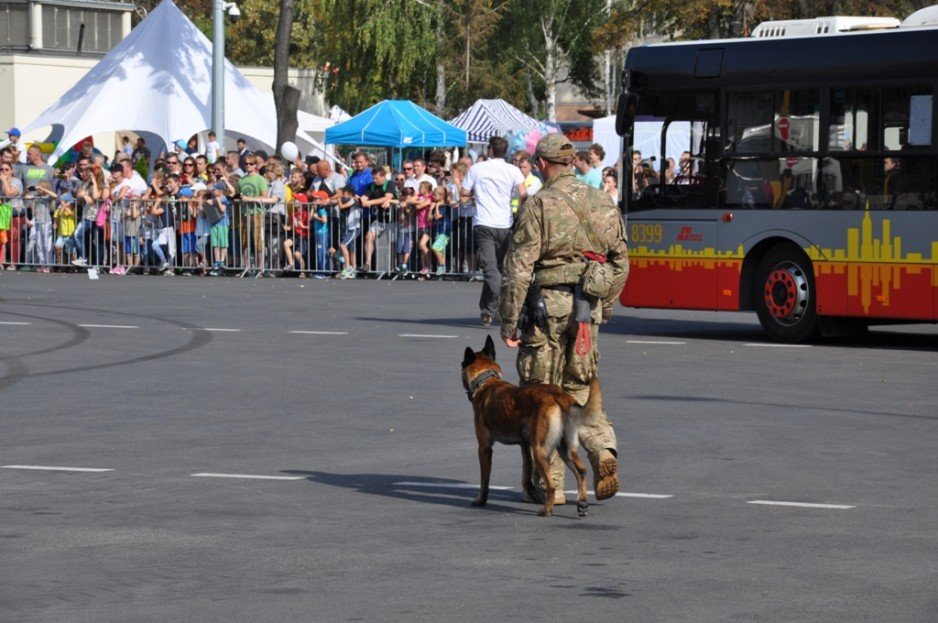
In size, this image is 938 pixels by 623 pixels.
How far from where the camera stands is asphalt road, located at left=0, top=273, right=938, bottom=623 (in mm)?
6684

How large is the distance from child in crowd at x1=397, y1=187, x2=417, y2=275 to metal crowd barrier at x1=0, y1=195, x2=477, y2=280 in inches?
0.6

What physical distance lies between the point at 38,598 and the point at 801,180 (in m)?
12.6

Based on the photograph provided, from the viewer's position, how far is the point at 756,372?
50.2 ft

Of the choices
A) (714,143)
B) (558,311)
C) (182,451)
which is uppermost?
(714,143)

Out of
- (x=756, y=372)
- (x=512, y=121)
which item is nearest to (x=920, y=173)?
(x=756, y=372)

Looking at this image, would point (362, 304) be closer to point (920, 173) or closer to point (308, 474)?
point (920, 173)

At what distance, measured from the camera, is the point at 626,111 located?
19344 mm

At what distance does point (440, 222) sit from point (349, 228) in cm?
146

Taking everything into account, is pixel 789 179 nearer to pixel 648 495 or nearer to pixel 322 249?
pixel 648 495

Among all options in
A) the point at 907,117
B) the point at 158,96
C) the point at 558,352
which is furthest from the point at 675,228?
the point at 158,96

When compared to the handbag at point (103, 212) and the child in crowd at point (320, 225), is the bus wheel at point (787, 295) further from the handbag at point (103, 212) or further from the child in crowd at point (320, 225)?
the handbag at point (103, 212)

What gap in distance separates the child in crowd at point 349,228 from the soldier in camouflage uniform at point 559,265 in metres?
18.9

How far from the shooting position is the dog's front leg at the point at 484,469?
8562 mm

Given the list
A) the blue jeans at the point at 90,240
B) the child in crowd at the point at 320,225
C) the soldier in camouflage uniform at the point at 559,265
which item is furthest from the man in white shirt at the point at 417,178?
the soldier in camouflage uniform at the point at 559,265
